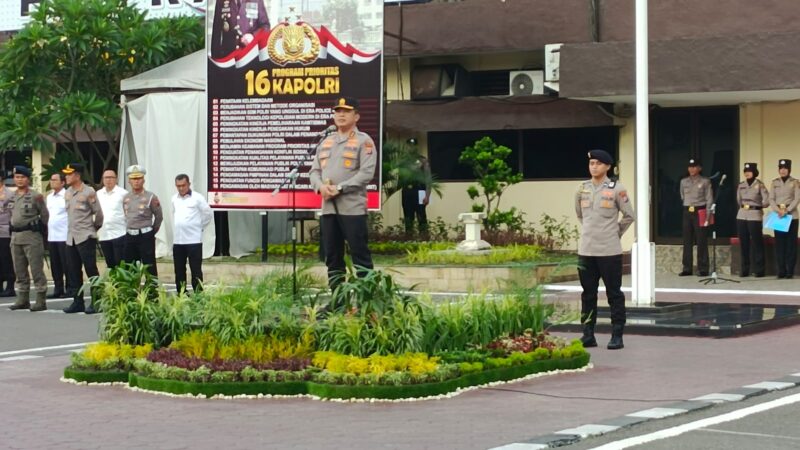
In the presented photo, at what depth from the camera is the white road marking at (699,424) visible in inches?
360

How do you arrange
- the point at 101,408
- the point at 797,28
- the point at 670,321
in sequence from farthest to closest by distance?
the point at 797,28 < the point at 670,321 < the point at 101,408

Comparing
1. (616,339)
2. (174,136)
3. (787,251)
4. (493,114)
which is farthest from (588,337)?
(174,136)

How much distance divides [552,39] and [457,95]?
248 centimetres

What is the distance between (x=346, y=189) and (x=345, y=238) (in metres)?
0.53

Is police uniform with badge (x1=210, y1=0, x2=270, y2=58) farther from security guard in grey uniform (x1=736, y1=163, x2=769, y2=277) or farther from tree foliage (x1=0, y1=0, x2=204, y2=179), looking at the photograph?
security guard in grey uniform (x1=736, y1=163, x2=769, y2=277)

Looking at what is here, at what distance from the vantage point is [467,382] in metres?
11.5

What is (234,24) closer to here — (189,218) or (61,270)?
(61,270)

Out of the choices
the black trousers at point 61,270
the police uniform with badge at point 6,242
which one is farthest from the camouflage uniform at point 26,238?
the police uniform with badge at point 6,242

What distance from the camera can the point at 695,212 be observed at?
80.8 feet

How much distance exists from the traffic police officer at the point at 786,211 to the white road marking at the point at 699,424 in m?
12.6

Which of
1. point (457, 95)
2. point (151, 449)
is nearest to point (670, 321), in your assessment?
point (151, 449)

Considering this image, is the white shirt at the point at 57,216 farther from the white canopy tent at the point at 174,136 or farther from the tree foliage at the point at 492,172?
the tree foliage at the point at 492,172

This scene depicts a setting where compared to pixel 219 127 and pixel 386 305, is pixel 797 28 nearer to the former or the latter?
pixel 219 127

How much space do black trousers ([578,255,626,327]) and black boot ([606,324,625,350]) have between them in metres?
0.05
